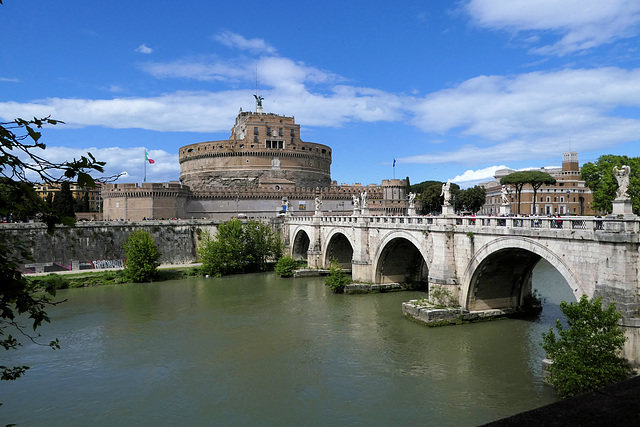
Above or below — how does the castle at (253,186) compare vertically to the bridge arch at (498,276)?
above

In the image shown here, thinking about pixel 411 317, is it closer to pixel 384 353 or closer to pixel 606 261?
pixel 384 353

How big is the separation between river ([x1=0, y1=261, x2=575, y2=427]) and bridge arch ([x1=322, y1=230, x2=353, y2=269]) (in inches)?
446

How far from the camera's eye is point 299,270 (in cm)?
3553

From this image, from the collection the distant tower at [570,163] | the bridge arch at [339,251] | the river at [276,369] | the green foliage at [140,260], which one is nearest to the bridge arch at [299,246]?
the bridge arch at [339,251]

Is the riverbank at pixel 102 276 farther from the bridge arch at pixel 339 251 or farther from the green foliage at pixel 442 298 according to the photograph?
the green foliage at pixel 442 298

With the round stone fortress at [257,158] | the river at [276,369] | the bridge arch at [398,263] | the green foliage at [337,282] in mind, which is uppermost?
the round stone fortress at [257,158]

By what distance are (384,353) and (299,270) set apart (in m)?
19.5

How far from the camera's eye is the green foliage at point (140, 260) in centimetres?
3472

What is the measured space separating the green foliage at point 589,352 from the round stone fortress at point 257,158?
174 feet

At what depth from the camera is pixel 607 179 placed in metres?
40.5

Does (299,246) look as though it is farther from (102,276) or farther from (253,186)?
(253,186)

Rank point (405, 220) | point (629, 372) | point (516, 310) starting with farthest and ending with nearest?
point (405, 220), point (516, 310), point (629, 372)

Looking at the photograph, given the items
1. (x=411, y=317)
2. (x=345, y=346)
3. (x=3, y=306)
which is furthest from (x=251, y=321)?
(x=3, y=306)

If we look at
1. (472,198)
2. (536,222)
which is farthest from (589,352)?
(472,198)
